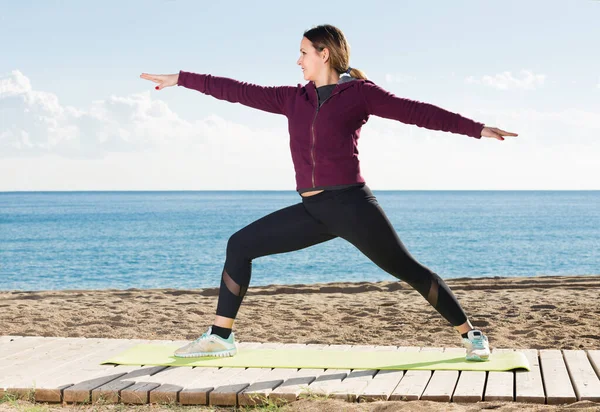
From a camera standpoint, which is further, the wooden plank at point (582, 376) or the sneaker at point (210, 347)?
the sneaker at point (210, 347)

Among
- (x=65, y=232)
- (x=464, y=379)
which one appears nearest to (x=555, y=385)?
(x=464, y=379)

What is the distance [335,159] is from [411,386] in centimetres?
148

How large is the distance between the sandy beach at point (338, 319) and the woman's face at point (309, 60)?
3.54 metres

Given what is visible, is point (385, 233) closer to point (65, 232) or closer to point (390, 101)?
point (390, 101)

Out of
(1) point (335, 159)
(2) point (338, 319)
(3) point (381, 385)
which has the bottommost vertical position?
(2) point (338, 319)

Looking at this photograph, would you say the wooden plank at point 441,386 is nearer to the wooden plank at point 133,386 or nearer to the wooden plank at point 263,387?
the wooden plank at point 263,387

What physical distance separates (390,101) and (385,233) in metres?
0.82

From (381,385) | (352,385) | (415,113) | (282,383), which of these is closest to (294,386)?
(282,383)

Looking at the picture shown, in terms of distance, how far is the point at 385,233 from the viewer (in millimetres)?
4586

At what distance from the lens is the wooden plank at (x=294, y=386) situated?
4.34 meters

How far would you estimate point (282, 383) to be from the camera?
15.1 feet

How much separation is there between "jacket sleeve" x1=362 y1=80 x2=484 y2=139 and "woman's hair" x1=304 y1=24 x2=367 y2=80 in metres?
0.20

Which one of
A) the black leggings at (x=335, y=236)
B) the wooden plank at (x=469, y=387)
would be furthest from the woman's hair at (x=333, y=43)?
the wooden plank at (x=469, y=387)

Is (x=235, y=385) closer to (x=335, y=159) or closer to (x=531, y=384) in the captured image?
(x=335, y=159)
